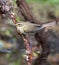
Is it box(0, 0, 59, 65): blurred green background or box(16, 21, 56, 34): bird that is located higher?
box(16, 21, 56, 34): bird

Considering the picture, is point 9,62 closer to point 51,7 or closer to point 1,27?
point 1,27

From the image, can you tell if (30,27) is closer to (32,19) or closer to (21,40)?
(32,19)

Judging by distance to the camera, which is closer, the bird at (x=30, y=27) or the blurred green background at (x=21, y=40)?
the bird at (x=30, y=27)

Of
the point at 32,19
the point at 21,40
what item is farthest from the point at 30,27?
the point at 21,40

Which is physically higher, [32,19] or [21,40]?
[32,19]

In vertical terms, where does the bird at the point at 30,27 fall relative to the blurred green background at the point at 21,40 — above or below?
above

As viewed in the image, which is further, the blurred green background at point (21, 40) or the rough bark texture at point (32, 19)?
the blurred green background at point (21, 40)

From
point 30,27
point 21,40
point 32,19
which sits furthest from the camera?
point 21,40

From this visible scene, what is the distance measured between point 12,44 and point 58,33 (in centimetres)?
56

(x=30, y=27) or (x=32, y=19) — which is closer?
(x=30, y=27)

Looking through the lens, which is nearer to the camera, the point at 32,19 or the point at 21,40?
the point at 32,19

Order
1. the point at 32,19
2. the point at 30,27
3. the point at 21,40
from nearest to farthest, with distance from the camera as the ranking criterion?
the point at 30,27 < the point at 32,19 < the point at 21,40

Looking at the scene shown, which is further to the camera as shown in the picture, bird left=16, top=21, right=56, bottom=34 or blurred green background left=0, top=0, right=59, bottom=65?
blurred green background left=0, top=0, right=59, bottom=65

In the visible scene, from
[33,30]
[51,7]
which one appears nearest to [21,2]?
[33,30]
